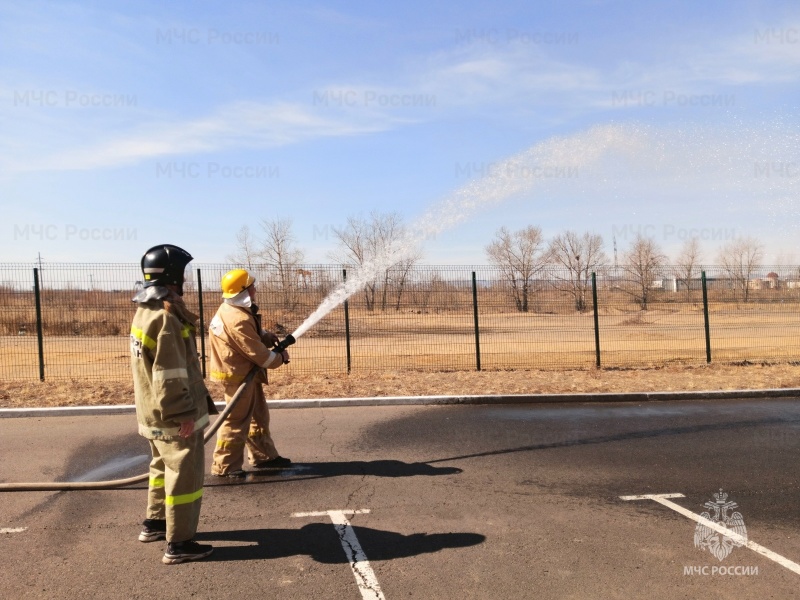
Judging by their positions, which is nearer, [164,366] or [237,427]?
[164,366]

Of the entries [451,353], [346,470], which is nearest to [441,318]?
[451,353]

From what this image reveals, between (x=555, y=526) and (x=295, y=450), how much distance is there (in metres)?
3.32

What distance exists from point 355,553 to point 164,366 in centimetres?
175

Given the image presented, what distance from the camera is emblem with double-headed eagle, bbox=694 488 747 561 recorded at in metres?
4.36

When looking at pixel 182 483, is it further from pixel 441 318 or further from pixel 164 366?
pixel 441 318

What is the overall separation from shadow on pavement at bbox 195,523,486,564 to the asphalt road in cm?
2

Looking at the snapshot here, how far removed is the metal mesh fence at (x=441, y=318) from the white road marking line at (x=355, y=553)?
25.4ft

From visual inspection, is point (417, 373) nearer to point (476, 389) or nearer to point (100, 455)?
point (476, 389)

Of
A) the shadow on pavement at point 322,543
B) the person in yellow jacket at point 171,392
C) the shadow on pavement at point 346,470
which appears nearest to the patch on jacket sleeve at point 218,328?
the shadow on pavement at point 346,470

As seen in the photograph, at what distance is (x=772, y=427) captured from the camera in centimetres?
813

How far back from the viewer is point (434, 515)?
4.99 metres

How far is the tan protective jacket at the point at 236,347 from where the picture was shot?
5.74 meters

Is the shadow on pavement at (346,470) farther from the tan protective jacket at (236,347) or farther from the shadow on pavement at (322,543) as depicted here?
the shadow on pavement at (322,543)

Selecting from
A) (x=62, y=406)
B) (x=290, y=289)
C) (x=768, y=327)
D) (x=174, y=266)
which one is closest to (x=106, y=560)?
(x=174, y=266)
